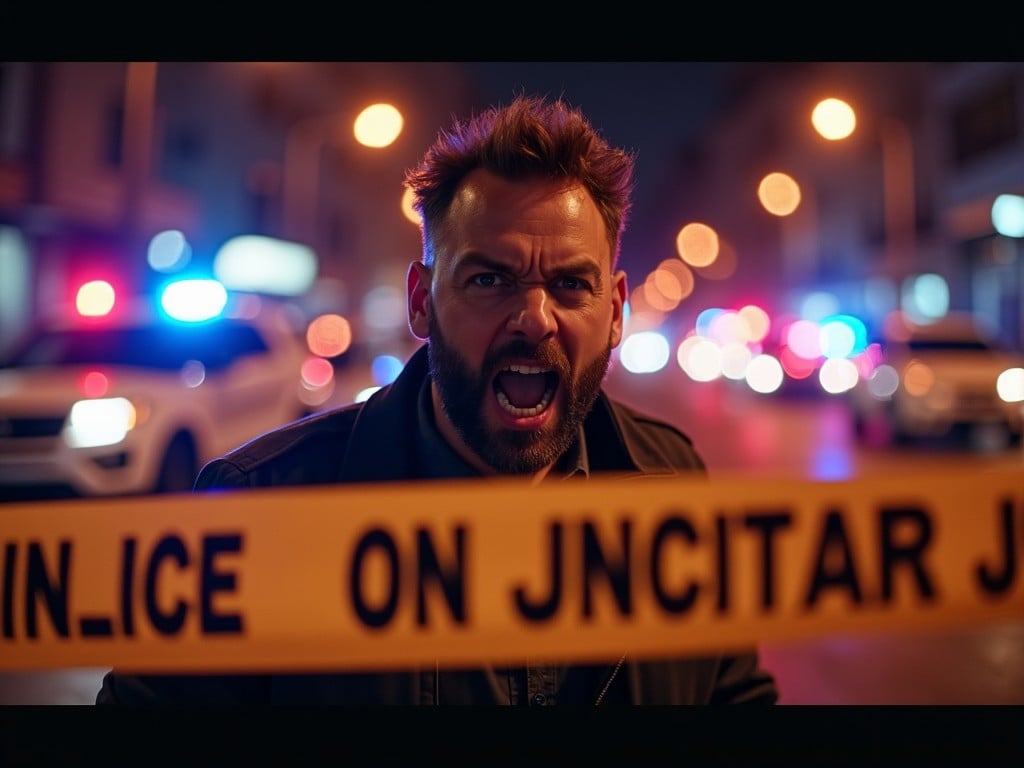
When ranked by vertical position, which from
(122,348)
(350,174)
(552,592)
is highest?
(350,174)

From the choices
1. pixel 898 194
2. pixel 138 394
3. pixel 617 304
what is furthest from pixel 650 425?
pixel 898 194

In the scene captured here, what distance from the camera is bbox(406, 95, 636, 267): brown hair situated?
6.99 ft

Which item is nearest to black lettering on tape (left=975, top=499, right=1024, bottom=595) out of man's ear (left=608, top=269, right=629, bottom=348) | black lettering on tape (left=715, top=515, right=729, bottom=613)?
black lettering on tape (left=715, top=515, right=729, bottom=613)

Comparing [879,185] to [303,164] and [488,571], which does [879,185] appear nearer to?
[303,164]

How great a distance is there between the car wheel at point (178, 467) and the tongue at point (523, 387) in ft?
19.8

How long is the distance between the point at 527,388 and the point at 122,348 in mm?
7013

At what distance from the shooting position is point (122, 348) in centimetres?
823

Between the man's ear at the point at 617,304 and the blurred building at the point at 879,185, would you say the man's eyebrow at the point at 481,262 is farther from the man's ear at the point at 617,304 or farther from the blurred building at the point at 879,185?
the blurred building at the point at 879,185

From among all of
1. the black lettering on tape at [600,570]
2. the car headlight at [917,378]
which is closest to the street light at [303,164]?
the car headlight at [917,378]

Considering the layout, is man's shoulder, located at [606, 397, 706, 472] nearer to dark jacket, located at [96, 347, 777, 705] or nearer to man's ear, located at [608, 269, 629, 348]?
dark jacket, located at [96, 347, 777, 705]

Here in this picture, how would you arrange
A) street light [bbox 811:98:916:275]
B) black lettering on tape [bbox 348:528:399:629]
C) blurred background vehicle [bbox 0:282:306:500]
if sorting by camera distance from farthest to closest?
1. street light [bbox 811:98:916:275]
2. blurred background vehicle [bbox 0:282:306:500]
3. black lettering on tape [bbox 348:528:399:629]

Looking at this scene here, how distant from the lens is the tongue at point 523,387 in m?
2.29
